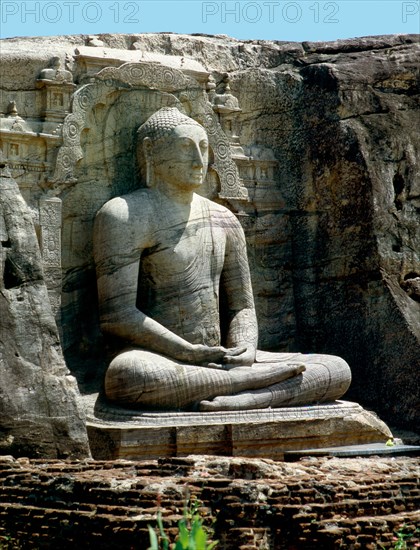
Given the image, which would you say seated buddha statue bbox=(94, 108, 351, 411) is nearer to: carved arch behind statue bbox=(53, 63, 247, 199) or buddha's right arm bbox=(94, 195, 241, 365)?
buddha's right arm bbox=(94, 195, 241, 365)

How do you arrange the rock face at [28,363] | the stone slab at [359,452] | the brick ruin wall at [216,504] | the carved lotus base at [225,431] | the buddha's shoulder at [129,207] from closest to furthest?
the brick ruin wall at [216,504]
the rock face at [28,363]
the stone slab at [359,452]
the carved lotus base at [225,431]
the buddha's shoulder at [129,207]

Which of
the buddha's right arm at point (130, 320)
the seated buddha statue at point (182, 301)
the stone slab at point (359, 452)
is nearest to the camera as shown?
the stone slab at point (359, 452)

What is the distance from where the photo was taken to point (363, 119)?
565 inches

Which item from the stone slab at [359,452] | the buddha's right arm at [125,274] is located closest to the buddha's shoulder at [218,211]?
the buddha's right arm at [125,274]

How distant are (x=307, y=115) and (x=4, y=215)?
4408 millimetres

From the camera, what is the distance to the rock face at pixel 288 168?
13273 mm

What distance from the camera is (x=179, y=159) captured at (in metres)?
13.3

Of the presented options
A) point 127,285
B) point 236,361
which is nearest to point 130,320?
point 127,285

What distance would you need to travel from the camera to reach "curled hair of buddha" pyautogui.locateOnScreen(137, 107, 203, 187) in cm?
1330

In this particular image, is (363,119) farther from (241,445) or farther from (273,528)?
(273,528)

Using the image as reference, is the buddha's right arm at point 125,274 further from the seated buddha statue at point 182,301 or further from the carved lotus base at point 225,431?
the carved lotus base at point 225,431

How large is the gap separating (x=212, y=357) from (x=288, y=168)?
2606 millimetres

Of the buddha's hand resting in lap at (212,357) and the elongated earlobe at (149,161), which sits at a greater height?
the elongated earlobe at (149,161)

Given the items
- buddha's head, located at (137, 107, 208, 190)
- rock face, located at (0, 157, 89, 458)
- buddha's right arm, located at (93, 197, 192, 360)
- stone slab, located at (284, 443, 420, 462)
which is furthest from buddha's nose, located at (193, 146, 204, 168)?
stone slab, located at (284, 443, 420, 462)
